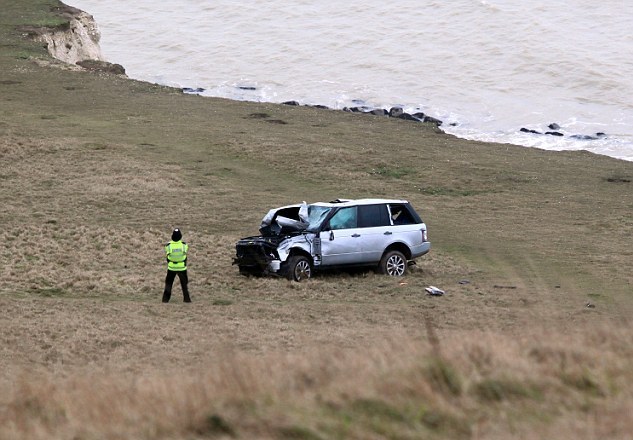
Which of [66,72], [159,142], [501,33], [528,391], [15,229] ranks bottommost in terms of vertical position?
[528,391]

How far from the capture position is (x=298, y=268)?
22.6 metres

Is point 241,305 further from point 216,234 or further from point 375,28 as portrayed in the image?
point 375,28

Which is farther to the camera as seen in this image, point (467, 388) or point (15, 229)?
point (15, 229)

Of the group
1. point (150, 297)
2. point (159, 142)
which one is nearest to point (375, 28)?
point (159, 142)

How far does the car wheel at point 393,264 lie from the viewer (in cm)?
2345

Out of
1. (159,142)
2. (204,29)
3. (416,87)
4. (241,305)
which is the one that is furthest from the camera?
(204,29)

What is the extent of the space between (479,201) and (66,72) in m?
27.4

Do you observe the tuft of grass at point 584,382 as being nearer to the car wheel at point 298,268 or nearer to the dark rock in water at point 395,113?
the car wheel at point 298,268

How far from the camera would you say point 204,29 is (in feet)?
294

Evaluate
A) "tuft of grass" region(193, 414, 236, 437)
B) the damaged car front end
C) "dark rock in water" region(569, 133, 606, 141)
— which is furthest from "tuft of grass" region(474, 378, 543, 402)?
"dark rock in water" region(569, 133, 606, 141)

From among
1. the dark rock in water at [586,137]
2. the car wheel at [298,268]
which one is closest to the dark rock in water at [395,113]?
the dark rock in water at [586,137]

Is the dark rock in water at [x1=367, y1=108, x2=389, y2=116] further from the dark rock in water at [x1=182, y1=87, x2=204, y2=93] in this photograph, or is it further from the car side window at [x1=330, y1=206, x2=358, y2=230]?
the car side window at [x1=330, y1=206, x2=358, y2=230]

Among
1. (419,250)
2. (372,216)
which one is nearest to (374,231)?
(372,216)

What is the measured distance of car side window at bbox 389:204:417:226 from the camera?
941 inches
